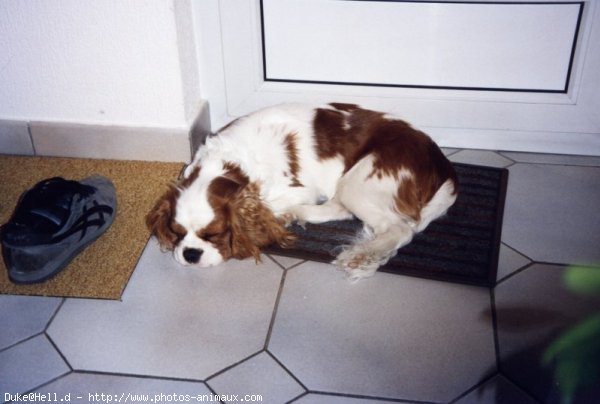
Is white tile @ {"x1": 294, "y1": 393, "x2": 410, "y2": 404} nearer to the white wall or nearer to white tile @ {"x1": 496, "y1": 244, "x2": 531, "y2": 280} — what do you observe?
white tile @ {"x1": 496, "y1": 244, "x2": 531, "y2": 280}

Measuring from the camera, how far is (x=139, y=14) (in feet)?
7.53

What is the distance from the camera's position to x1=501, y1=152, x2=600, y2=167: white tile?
8.68ft

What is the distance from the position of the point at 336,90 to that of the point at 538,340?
1.52 metres

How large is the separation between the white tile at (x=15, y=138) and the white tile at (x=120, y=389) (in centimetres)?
149

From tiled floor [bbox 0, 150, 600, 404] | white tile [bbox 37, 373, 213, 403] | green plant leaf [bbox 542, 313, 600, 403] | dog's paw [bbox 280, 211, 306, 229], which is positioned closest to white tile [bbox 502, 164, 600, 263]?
tiled floor [bbox 0, 150, 600, 404]

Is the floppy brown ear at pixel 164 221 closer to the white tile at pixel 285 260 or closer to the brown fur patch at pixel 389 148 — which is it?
the white tile at pixel 285 260

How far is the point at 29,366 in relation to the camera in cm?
164

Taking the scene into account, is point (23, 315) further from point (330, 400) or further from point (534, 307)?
point (534, 307)

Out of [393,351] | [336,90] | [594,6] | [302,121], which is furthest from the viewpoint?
[336,90]

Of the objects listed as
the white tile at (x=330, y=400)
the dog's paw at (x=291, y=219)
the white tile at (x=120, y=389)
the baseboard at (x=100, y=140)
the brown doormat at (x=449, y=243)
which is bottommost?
the white tile at (x=330, y=400)

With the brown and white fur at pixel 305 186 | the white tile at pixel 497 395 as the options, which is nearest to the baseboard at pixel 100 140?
the brown and white fur at pixel 305 186

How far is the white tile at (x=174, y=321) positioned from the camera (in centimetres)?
166

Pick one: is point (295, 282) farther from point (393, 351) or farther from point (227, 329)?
point (393, 351)

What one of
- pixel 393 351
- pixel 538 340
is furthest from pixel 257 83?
pixel 538 340
